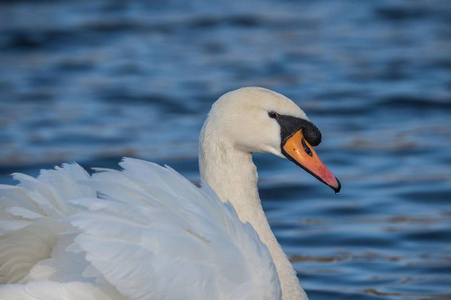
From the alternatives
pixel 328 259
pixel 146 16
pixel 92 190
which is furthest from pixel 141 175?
pixel 146 16

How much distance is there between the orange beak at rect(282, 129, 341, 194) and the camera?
531cm

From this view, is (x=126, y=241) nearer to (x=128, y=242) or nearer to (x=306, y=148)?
(x=128, y=242)

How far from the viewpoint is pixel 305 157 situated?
535 centimetres

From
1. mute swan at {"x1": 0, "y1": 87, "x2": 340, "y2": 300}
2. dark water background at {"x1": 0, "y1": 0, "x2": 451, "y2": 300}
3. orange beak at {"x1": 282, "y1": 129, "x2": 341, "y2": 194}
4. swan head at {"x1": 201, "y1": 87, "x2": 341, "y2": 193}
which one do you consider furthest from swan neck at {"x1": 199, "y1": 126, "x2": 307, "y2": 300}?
dark water background at {"x1": 0, "y1": 0, "x2": 451, "y2": 300}

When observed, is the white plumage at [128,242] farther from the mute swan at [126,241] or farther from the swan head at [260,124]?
the swan head at [260,124]

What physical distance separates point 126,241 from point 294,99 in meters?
6.83

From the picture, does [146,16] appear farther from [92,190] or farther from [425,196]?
[92,190]

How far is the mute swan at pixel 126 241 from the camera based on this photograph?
4.21m

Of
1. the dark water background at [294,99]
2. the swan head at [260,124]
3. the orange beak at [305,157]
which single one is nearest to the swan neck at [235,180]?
the swan head at [260,124]

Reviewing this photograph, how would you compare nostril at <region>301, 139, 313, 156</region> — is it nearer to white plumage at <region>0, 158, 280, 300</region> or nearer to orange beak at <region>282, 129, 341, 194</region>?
orange beak at <region>282, 129, 341, 194</region>

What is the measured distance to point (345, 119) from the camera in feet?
34.4

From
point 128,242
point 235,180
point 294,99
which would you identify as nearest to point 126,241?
point 128,242

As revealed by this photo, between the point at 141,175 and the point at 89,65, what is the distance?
812 cm

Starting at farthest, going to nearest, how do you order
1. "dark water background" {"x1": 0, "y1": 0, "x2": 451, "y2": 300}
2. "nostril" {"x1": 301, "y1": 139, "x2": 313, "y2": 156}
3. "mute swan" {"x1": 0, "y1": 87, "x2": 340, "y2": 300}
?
"dark water background" {"x1": 0, "y1": 0, "x2": 451, "y2": 300}
"nostril" {"x1": 301, "y1": 139, "x2": 313, "y2": 156}
"mute swan" {"x1": 0, "y1": 87, "x2": 340, "y2": 300}
